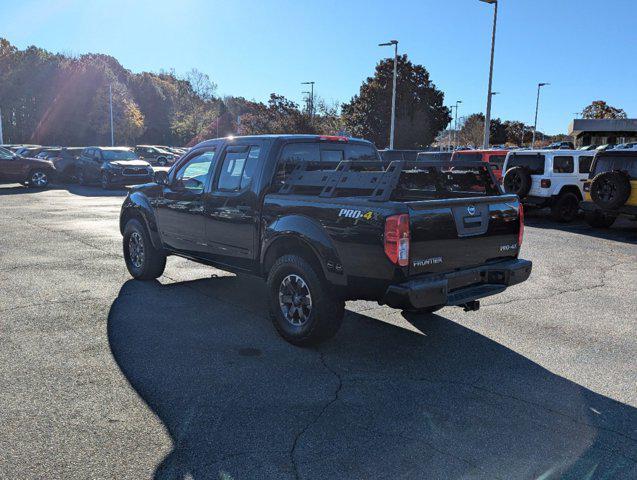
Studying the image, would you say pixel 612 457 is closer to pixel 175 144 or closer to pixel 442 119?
pixel 442 119

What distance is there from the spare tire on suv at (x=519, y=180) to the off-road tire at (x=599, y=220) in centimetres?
175

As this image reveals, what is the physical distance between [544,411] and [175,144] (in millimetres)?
78952

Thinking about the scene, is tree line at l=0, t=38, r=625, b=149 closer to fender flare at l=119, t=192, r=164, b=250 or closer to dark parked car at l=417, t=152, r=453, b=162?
dark parked car at l=417, t=152, r=453, b=162

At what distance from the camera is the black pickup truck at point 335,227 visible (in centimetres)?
411

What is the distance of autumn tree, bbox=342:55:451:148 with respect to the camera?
1887 inches

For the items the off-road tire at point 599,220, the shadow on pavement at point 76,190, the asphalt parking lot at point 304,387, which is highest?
the off-road tire at point 599,220

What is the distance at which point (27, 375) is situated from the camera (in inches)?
161

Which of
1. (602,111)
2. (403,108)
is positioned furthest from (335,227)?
(602,111)

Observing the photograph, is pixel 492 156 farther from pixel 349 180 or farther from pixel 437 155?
pixel 349 180

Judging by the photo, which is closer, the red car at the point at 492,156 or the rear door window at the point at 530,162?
the rear door window at the point at 530,162

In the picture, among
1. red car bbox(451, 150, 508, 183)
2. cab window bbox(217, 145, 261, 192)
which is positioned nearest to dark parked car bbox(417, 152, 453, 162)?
red car bbox(451, 150, 508, 183)

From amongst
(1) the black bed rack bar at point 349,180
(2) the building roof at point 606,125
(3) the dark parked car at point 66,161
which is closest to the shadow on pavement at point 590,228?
(1) the black bed rack bar at point 349,180

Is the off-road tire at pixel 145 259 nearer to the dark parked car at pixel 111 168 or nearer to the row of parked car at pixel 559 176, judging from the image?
the row of parked car at pixel 559 176

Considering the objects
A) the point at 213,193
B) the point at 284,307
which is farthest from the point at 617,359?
the point at 213,193
